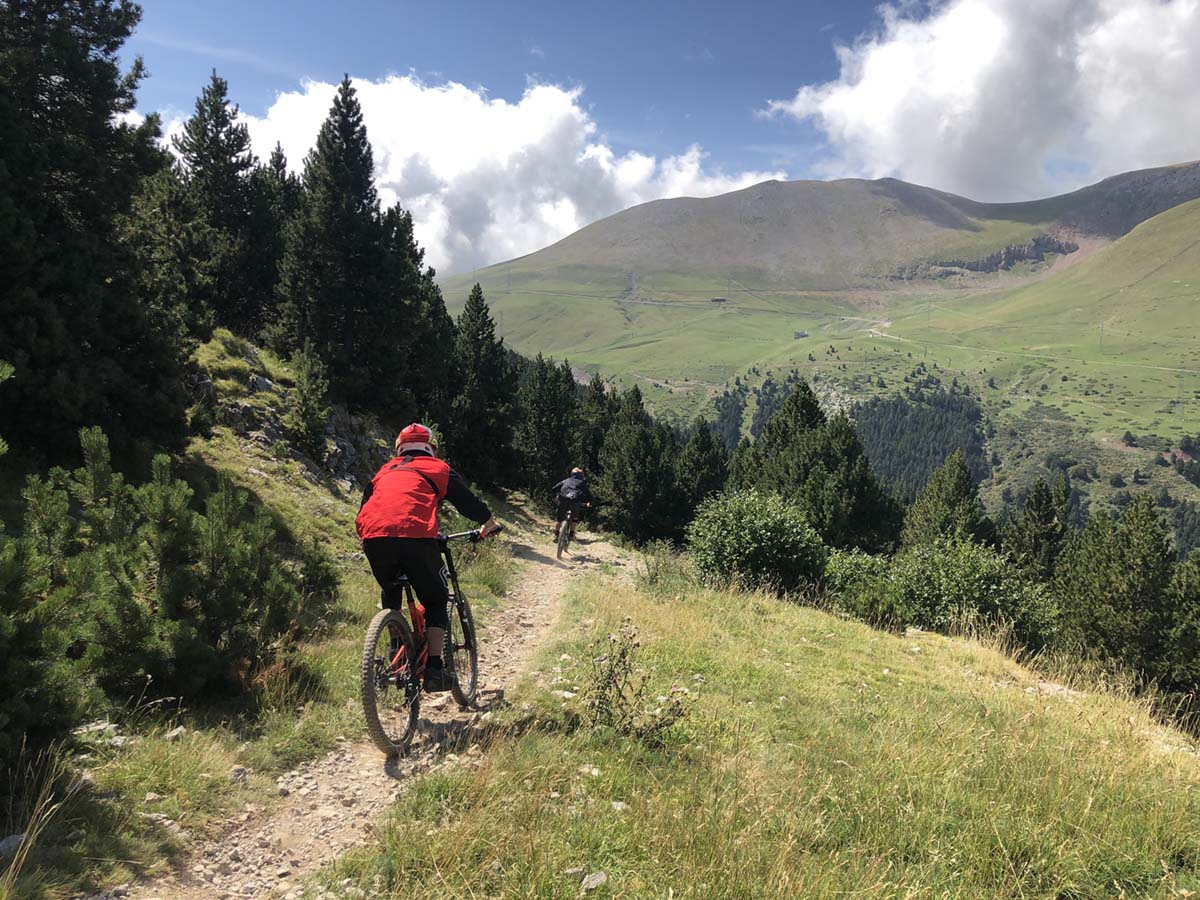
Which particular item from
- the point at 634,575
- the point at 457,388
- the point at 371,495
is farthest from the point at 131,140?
the point at 457,388

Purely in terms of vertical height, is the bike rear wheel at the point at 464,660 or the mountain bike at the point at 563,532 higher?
the bike rear wheel at the point at 464,660

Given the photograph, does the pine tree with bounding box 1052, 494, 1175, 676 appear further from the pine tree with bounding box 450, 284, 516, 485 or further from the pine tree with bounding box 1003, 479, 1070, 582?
the pine tree with bounding box 450, 284, 516, 485

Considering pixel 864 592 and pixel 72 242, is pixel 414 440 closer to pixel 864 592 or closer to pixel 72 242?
pixel 72 242

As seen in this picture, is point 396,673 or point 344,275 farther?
point 344,275

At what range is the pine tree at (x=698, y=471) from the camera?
45.1 meters

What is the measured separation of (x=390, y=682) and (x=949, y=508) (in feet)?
182

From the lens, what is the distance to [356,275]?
27969 mm

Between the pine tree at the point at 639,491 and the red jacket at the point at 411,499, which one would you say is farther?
the pine tree at the point at 639,491

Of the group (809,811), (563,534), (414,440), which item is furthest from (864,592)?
(414,440)

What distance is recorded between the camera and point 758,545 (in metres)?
17.4

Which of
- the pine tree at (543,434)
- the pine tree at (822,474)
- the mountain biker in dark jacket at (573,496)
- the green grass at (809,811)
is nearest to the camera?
the green grass at (809,811)

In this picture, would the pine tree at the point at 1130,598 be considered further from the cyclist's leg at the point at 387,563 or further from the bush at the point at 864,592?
the cyclist's leg at the point at 387,563

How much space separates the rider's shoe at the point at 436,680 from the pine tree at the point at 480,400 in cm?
3102

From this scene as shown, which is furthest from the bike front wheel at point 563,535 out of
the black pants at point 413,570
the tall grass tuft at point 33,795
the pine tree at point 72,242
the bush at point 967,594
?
the tall grass tuft at point 33,795
